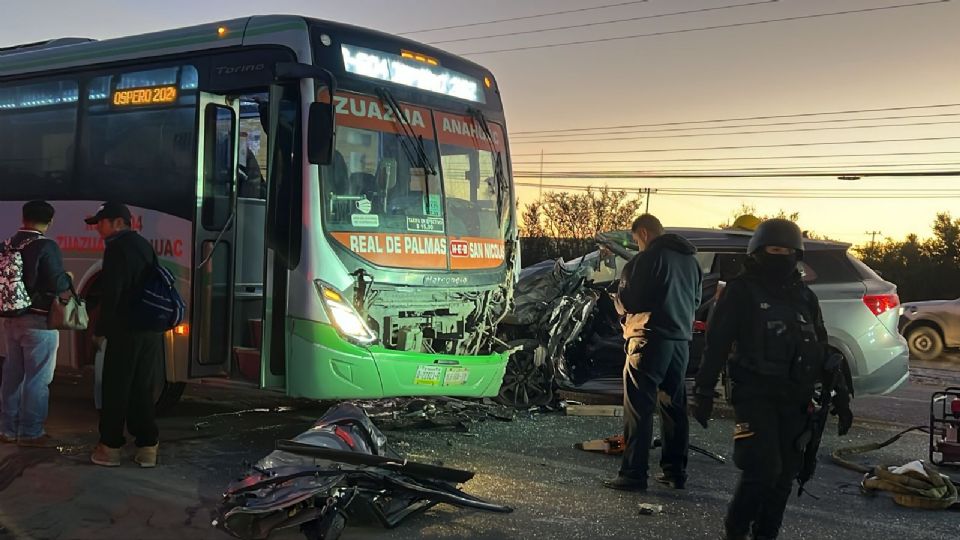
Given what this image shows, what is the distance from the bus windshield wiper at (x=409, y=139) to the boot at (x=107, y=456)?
10.8 feet

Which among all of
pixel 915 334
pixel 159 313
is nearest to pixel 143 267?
pixel 159 313

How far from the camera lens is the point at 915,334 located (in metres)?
18.8

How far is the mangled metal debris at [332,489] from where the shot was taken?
203 inches

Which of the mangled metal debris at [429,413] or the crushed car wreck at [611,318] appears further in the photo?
the crushed car wreck at [611,318]

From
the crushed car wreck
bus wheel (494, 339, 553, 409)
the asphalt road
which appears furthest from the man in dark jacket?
bus wheel (494, 339, 553, 409)

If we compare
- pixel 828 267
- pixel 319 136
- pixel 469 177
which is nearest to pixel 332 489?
pixel 319 136

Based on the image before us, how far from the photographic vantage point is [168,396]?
8703 mm

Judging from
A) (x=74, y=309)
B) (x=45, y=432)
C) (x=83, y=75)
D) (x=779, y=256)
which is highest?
(x=83, y=75)

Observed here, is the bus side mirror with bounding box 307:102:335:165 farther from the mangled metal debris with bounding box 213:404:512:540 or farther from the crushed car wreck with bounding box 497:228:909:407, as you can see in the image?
the crushed car wreck with bounding box 497:228:909:407

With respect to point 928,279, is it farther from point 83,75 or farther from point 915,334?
point 83,75

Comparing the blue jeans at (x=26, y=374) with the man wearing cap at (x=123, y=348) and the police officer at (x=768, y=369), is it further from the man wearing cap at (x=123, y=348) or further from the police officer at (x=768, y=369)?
the police officer at (x=768, y=369)

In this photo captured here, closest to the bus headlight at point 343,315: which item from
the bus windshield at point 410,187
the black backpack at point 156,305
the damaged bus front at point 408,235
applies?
the damaged bus front at point 408,235

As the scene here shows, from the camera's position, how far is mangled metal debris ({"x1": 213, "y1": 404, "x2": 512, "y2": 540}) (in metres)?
5.15

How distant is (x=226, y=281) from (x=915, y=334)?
620 inches
